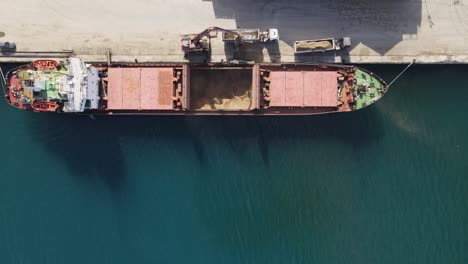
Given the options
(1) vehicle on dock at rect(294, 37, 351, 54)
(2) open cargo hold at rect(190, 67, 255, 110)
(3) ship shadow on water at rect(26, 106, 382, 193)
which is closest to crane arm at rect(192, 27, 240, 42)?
(2) open cargo hold at rect(190, 67, 255, 110)

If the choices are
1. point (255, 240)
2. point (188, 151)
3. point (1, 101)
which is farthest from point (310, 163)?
point (1, 101)

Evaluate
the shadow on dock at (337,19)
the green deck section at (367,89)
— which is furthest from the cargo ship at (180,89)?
the shadow on dock at (337,19)

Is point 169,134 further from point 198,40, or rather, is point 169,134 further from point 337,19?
point 337,19

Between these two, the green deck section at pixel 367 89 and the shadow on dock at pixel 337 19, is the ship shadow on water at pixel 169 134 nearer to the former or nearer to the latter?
the green deck section at pixel 367 89

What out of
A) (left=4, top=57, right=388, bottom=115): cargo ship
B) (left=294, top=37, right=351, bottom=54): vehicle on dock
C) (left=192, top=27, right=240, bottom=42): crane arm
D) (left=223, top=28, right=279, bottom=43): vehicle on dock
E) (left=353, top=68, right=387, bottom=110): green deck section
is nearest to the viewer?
(left=4, top=57, right=388, bottom=115): cargo ship

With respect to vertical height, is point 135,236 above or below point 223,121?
below

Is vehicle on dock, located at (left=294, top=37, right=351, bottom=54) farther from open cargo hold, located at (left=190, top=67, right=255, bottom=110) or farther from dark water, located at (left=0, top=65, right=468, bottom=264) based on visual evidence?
dark water, located at (left=0, top=65, right=468, bottom=264)

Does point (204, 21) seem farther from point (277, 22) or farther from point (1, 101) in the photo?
point (1, 101)
